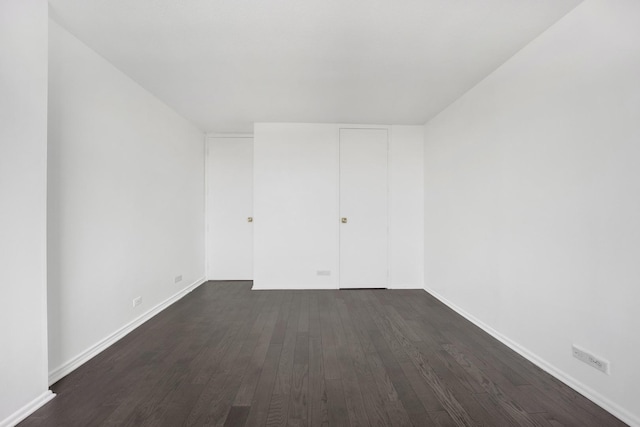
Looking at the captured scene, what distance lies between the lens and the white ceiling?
1.81 m

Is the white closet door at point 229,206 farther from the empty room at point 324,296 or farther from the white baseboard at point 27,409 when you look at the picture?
the white baseboard at point 27,409

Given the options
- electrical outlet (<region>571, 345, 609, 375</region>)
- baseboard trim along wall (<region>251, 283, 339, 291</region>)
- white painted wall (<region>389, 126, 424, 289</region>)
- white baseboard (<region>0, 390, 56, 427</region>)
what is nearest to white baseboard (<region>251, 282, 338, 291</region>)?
baseboard trim along wall (<region>251, 283, 339, 291</region>)

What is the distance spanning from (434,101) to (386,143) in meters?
1.04

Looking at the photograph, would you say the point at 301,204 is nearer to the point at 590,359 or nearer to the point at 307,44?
the point at 307,44

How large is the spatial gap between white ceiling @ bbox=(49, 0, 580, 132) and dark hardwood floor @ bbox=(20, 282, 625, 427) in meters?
2.48

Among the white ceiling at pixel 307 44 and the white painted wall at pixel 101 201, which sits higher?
the white ceiling at pixel 307 44

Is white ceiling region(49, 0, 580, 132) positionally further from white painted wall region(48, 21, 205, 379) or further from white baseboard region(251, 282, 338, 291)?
white baseboard region(251, 282, 338, 291)

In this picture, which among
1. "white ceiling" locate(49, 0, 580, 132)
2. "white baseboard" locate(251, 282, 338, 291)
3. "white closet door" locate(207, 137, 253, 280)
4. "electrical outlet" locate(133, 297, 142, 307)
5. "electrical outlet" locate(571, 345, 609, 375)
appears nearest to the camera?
"electrical outlet" locate(571, 345, 609, 375)

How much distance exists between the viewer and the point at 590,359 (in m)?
1.74

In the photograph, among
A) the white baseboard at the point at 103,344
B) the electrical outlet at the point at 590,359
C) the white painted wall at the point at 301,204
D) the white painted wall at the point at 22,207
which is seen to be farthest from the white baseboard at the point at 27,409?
the electrical outlet at the point at 590,359

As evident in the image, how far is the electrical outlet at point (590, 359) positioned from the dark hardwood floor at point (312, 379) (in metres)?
0.23

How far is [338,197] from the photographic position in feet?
13.9

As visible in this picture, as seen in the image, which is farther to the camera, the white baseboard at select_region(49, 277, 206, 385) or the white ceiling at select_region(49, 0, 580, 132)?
the white baseboard at select_region(49, 277, 206, 385)

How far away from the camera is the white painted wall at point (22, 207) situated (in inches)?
58.5
